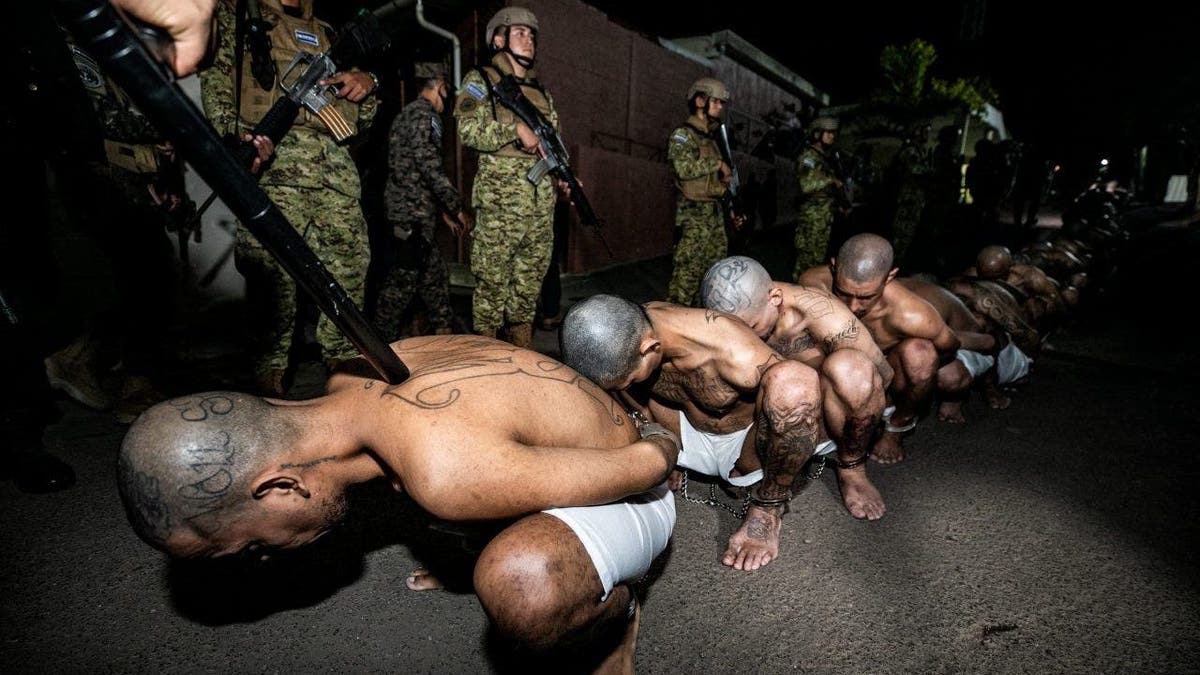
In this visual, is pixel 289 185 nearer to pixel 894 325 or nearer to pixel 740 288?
pixel 740 288

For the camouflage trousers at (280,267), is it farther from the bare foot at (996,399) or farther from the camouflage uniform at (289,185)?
the bare foot at (996,399)

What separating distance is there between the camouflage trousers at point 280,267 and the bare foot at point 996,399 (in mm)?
4187

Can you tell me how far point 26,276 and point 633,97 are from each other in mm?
7076

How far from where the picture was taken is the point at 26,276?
2.37 meters

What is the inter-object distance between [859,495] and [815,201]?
15.9 feet

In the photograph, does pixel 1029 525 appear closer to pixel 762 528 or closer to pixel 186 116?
pixel 762 528

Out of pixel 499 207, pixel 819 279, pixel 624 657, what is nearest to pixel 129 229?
pixel 499 207

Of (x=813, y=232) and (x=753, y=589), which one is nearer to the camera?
(x=753, y=589)

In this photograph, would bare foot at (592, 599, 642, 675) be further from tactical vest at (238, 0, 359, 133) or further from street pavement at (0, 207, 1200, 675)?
tactical vest at (238, 0, 359, 133)

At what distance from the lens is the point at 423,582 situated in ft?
5.86

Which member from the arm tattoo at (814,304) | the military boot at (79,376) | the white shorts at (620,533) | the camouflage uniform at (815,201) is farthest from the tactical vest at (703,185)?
the military boot at (79,376)

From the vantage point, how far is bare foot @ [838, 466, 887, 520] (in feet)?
7.43

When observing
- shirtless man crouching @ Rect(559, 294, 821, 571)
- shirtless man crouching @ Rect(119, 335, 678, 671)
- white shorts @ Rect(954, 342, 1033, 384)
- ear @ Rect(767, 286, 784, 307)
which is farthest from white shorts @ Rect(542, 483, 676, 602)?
white shorts @ Rect(954, 342, 1033, 384)

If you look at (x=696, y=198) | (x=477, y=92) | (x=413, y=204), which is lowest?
(x=413, y=204)
